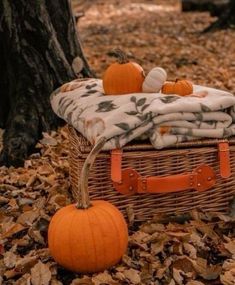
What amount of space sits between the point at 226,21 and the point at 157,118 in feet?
23.8

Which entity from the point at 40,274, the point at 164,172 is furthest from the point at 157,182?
the point at 40,274

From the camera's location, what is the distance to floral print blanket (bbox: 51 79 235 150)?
2.76 metres

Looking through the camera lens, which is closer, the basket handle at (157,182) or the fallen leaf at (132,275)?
the fallen leaf at (132,275)

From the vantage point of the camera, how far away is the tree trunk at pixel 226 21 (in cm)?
951

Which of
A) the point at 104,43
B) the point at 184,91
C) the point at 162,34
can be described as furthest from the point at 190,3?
the point at 184,91

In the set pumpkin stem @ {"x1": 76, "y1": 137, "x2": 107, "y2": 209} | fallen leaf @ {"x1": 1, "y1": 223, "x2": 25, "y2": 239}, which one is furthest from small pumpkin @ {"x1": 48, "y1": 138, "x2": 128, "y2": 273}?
fallen leaf @ {"x1": 1, "y1": 223, "x2": 25, "y2": 239}

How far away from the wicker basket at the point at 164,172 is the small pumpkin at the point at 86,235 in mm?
329

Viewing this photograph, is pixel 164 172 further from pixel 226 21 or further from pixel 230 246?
pixel 226 21

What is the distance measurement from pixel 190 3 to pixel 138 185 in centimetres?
1080

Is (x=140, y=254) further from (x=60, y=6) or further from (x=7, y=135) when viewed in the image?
(x=60, y=6)

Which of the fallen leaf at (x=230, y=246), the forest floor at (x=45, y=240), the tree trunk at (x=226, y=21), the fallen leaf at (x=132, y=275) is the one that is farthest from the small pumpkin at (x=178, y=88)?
the tree trunk at (x=226, y=21)

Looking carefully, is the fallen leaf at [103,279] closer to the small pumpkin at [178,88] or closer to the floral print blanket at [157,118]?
the floral print blanket at [157,118]

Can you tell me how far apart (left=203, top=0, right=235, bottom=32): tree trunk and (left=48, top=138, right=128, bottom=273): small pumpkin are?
24.1ft

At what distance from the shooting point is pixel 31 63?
423cm
